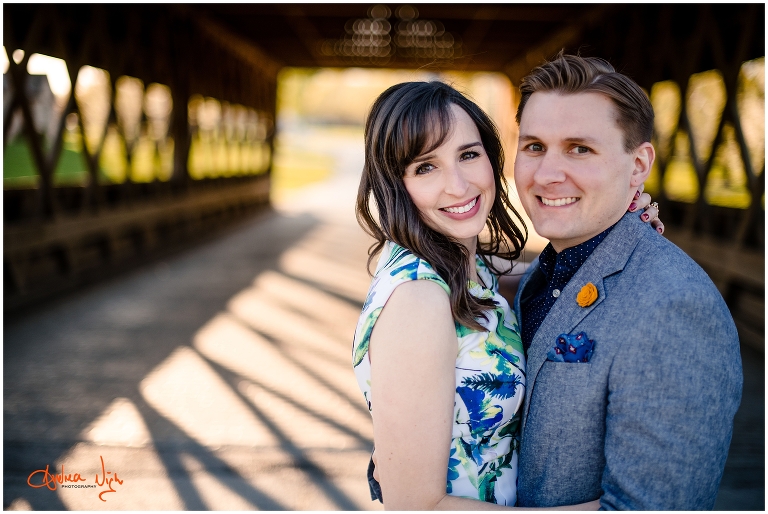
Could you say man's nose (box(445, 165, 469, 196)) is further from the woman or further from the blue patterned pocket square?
the blue patterned pocket square

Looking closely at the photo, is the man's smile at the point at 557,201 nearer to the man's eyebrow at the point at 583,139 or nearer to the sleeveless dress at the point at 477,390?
the man's eyebrow at the point at 583,139

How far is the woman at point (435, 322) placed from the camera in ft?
4.59

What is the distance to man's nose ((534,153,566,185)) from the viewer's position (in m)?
1.61

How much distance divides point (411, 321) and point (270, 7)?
9.18 metres

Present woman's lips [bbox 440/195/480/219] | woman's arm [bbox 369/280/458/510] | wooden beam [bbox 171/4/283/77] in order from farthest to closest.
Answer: wooden beam [bbox 171/4/283/77] < woman's lips [bbox 440/195/480/219] < woman's arm [bbox 369/280/458/510]

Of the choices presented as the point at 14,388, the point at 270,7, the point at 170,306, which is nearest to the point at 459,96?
the point at 14,388

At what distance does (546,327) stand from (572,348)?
0.54 feet

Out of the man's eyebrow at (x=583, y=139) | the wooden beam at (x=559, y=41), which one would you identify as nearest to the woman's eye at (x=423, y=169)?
the man's eyebrow at (x=583, y=139)

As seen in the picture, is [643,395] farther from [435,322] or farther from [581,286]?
[435,322]

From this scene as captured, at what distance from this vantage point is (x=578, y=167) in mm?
1604

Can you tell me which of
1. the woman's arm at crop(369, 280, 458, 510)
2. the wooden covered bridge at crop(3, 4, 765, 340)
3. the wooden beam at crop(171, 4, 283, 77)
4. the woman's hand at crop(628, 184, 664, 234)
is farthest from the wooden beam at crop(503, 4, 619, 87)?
the wooden beam at crop(171, 4, 283, 77)

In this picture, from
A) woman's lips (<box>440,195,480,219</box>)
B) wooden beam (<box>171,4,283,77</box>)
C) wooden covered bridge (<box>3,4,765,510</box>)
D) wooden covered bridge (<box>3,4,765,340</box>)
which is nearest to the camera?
woman's lips (<box>440,195,480,219</box>)

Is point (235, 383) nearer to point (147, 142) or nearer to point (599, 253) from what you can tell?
point (599, 253)

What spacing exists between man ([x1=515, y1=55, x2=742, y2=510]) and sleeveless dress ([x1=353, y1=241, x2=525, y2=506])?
0.19 feet
